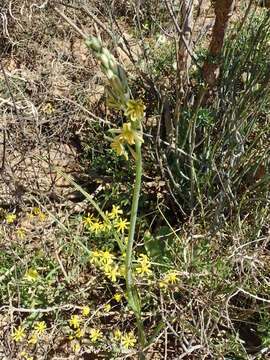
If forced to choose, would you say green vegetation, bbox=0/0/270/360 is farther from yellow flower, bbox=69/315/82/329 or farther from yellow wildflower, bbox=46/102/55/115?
yellow wildflower, bbox=46/102/55/115

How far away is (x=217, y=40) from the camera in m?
2.09

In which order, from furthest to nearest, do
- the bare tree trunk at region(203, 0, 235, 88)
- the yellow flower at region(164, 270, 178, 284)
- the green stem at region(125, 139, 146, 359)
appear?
the bare tree trunk at region(203, 0, 235, 88) < the yellow flower at region(164, 270, 178, 284) < the green stem at region(125, 139, 146, 359)

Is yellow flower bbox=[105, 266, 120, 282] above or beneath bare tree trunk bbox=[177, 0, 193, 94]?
beneath

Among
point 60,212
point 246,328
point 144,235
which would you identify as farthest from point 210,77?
point 246,328

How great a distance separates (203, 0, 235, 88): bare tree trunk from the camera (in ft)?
6.48

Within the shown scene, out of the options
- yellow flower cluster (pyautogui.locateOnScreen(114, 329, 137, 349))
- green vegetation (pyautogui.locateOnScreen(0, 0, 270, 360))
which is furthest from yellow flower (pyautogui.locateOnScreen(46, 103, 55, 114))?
yellow flower cluster (pyautogui.locateOnScreen(114, 329, 137, 349))

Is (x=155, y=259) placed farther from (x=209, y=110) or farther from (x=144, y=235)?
(x=209, y=110)

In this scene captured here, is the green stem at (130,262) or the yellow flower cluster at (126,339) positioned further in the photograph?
the yellow flower cluster at (126,339)

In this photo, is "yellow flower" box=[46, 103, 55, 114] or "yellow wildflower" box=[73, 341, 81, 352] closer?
"yellow wildflower" box=[73, 341, 81, 352]

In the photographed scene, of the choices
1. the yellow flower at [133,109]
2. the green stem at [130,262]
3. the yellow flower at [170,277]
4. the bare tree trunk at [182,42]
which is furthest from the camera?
the bare tree trunk at [182,42]

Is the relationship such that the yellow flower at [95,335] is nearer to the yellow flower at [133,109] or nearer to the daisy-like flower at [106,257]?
the daisy-like flower at [106,257]

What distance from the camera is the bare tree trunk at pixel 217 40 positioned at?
197cm

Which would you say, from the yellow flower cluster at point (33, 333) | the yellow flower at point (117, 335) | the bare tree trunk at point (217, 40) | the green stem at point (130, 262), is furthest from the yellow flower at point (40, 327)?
the bare tree trunk at point (217, 40)

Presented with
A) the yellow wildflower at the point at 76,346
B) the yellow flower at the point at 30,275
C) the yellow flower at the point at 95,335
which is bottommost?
the yellow wildflower at the point at 76,346
